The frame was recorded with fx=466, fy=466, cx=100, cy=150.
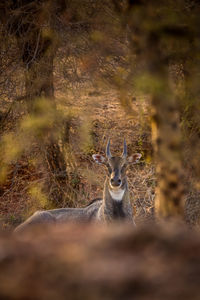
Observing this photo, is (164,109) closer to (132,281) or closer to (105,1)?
(132,281)

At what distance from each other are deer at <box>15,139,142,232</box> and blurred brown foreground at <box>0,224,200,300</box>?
5685mm

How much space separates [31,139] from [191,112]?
→ 4039 mm

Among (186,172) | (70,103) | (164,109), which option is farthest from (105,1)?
(164,109)

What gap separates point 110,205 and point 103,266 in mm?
6532

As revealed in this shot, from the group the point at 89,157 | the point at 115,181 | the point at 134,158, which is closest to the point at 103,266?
the point at 115,181

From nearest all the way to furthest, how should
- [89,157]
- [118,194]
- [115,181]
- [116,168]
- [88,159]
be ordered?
[115,181], [116,168], [118,194], [89,157], [88,159]

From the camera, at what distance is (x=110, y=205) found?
8930 mm

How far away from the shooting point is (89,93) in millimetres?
11492

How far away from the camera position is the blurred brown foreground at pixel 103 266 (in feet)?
7.25

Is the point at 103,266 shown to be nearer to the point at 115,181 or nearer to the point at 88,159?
the point at 115,181

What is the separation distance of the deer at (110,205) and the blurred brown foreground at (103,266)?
224 inches

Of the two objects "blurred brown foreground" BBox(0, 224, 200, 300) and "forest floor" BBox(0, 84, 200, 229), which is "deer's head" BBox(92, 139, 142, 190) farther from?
"blurred brown foreground" BBox(0, 224, 200, 300)

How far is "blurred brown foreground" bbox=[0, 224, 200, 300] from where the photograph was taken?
221cm

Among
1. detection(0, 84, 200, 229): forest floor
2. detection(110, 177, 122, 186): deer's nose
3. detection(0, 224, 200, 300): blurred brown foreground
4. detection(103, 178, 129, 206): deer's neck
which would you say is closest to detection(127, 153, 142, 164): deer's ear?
detection(103, 178, 129, 206): deer's neck
